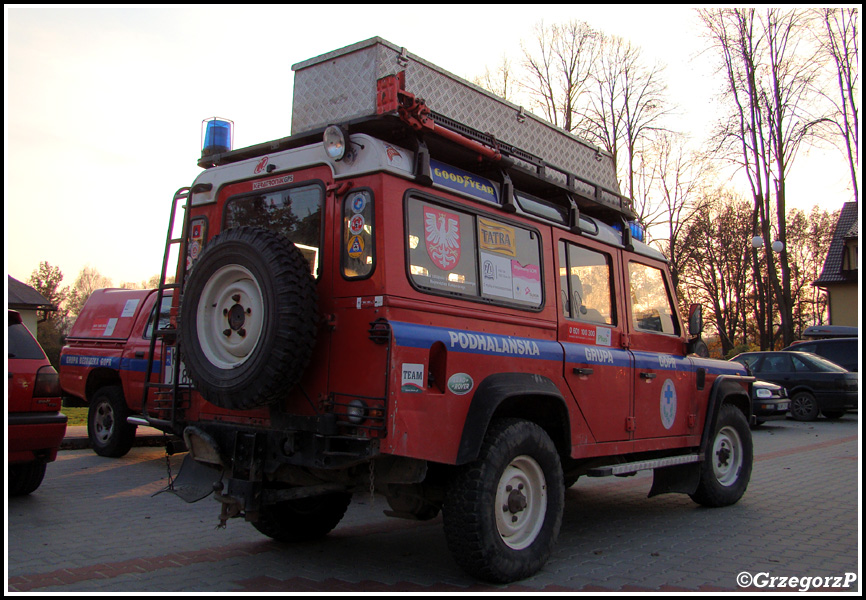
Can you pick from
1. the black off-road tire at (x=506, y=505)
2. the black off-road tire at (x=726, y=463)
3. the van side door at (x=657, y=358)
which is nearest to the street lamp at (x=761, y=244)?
the black off-road tire at (x=726, y=463)

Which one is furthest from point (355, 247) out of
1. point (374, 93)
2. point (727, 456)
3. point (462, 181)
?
point (727, 456)

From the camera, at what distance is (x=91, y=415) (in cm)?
978

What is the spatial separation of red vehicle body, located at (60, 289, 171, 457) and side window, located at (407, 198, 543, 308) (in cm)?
559

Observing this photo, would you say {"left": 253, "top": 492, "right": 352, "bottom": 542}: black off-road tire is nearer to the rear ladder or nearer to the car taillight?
the rear ladder

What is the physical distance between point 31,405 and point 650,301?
581cm

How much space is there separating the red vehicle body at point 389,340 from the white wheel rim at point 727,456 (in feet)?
6.69

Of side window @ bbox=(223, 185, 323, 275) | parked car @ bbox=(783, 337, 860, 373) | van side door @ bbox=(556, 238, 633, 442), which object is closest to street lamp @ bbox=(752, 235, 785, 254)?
parked car @ bbox=(783, 337, 860, 373)

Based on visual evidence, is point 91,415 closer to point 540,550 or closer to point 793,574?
point 540,550

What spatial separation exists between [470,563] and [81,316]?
8531 millimetres

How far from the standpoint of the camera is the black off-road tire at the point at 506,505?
4141mm

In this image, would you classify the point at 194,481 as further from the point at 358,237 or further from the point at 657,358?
the point at 657,358

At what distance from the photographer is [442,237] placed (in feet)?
14.8

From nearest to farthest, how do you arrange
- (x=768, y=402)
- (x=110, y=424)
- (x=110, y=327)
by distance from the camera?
(x=110, y=424) < (x=110, y=327) < (x=768, y=402)

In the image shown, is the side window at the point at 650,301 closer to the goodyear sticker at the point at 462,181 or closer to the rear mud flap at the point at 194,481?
the goodyear sticker at the point at 462,181
